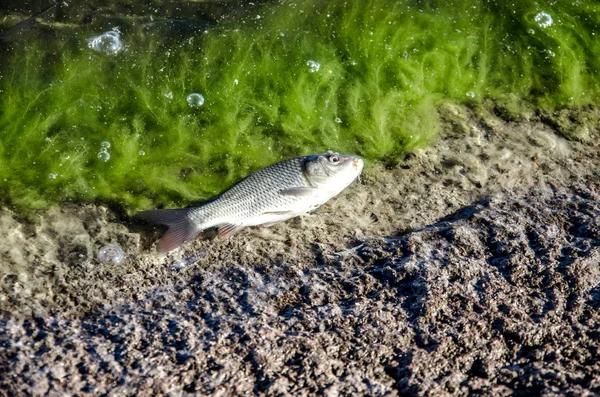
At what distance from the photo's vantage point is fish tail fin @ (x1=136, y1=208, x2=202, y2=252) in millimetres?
3283

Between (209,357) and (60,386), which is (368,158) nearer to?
(209,357)

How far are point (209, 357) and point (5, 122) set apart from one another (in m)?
2.54

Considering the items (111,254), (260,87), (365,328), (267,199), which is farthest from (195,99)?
(365,328)

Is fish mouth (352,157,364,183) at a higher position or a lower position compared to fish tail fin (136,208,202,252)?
higher

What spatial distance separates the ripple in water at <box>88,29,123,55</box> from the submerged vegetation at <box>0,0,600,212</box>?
4 cm

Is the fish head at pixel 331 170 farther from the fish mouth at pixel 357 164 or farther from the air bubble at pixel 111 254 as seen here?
the air bubble at pixel 111 254

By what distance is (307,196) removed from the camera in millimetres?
3525

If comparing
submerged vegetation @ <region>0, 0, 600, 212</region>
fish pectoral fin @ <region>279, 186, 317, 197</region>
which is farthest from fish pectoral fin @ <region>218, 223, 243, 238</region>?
submerged vegetation @ <region>0, 0, 600, 212</region>

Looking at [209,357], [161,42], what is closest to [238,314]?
[209,357]

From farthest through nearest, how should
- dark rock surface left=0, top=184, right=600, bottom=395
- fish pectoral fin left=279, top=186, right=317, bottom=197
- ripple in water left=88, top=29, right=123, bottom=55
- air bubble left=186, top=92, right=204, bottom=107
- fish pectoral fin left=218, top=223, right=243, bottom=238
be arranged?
ripple in water left=88, top=29, right=123, bottom=55, air bubble left=186, top=92, right=204, bottom=107, fish pectoral fin left=279, top=186, right=317, bottom=197, fish pectoral fin left=218, top=223, right=243, bottom=238, dark rock surface left=0, top=184, right=600, bottom=395

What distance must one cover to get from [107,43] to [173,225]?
6.34ft

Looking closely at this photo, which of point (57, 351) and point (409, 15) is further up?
point (409, 15)

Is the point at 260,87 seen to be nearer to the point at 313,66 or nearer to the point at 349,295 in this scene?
the point at 313,66

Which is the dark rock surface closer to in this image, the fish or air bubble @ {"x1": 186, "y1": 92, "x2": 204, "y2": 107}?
the fish
